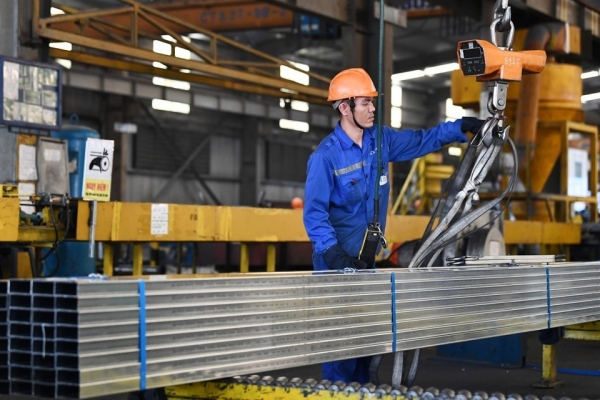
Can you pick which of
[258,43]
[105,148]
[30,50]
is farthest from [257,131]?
[105,148]

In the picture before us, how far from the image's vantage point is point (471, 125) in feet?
13.6

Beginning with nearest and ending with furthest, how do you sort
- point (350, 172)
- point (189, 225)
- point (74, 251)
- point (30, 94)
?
point (350, 172) → point (30, 94) → point (189, 225) → point (74, 251)

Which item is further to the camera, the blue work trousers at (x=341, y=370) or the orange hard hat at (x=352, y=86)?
the orange hard hat at (x=352, y=86)

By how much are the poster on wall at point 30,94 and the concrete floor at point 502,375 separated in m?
2.41

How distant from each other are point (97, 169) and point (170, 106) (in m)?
16.2

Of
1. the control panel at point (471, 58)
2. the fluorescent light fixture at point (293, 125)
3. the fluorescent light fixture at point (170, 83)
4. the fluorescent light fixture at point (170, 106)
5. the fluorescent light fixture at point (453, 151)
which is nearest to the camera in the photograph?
the control panel at point (471, 58)

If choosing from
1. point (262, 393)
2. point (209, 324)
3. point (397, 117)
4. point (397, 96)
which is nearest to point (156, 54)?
point (262, 393)

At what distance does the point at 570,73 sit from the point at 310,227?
884 centimetres

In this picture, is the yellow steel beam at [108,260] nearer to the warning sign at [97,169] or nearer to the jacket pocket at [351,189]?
the warning sign at [97,169]

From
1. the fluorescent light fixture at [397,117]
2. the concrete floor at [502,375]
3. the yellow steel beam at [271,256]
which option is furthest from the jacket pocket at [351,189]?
the fluorescent light fixture at [397,117]

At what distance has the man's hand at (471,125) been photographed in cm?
414

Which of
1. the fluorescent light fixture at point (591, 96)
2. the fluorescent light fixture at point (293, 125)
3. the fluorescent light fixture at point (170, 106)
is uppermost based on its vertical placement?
the fluorescent light fixture at point (591, 96)

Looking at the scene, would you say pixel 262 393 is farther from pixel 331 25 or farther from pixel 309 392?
pixel 331 25

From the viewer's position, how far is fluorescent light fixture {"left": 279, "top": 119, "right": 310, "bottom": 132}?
24994 mm
